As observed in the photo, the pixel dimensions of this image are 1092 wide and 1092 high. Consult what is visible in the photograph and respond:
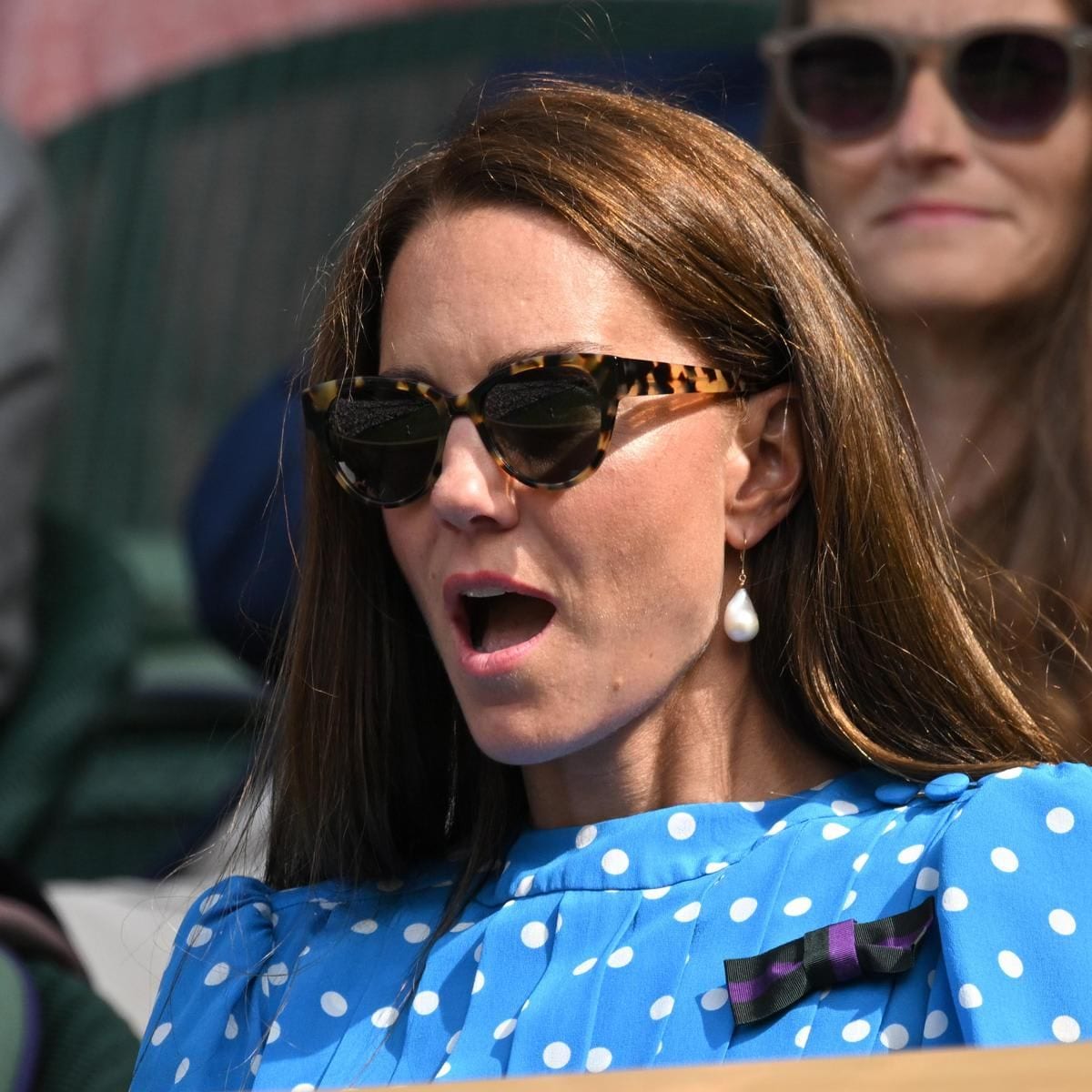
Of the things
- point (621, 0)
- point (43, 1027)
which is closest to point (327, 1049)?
point (43, 1027)

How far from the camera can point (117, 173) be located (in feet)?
18.6

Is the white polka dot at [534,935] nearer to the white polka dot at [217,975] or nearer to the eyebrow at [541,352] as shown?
the white polka dot at [217,975]

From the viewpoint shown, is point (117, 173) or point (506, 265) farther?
point (117, 173)

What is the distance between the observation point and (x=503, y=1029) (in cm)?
176

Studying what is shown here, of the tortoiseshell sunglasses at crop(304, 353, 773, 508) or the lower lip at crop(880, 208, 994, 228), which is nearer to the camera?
the tortoiseshell sunglasses at crop(304, 353, 773, 508)

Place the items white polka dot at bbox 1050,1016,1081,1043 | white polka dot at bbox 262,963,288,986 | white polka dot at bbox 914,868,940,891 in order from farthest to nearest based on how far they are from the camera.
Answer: white polka dot at bbox 262,963,288,986
white polka dot at bbox 914,868,940,891
white polka dot at bbox 1050,1016,1081,1043

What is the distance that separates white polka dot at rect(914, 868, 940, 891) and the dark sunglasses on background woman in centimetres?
141

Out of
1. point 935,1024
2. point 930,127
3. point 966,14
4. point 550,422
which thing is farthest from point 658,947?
point 966,14

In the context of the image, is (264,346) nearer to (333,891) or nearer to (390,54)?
(390,54)


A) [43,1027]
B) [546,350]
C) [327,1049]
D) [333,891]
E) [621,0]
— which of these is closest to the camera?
[546,350]

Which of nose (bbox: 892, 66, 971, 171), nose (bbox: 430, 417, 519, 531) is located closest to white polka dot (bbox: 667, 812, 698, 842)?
nose (bbox: 430, 417, 519, 531)

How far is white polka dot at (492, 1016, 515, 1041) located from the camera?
1756 millimetres

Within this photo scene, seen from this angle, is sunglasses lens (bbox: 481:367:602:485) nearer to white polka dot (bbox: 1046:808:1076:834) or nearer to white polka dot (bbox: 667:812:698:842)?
white polka dot (bbox: 667:812:698:842)

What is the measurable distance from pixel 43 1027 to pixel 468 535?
33.4 inches
